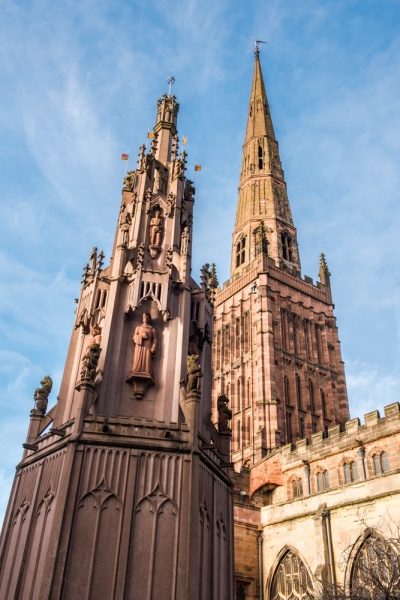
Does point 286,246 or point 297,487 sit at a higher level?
point 286,246

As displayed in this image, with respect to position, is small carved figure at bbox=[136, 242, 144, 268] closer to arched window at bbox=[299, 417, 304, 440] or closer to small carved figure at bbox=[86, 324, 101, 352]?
small carved figure at bbox=[86, 324, 101, 352]

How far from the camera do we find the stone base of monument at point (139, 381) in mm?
10844

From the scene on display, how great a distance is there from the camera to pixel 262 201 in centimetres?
6288

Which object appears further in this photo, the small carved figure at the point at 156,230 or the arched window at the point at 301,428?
the arched window at the point at 301,428

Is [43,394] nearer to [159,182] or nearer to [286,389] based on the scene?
[159,182]

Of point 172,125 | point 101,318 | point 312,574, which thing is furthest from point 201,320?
point 312,574

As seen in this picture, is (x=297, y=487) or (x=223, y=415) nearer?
(x=223, y=415)

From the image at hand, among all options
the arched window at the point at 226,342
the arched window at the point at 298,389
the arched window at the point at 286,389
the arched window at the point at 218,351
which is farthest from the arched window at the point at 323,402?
the arched window at the point at 218,351

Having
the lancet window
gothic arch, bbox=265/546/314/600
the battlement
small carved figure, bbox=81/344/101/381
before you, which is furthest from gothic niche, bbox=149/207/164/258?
the lancet window

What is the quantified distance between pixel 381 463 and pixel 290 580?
8262 mm

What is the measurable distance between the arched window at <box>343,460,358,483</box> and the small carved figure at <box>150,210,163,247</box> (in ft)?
72.9

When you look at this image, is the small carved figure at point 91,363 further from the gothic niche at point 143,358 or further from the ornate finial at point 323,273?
the ornate finial at point 323,273

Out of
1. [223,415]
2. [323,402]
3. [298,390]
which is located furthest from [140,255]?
[323,402]

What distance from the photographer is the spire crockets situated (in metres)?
58.0
